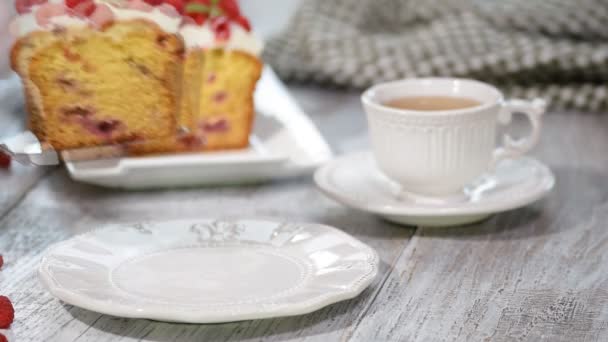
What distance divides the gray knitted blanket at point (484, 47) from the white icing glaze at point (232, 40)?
17.9 inches

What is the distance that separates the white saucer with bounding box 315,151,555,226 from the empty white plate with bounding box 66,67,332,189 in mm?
63

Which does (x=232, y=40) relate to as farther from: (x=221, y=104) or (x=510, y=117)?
(x=510, y=117)

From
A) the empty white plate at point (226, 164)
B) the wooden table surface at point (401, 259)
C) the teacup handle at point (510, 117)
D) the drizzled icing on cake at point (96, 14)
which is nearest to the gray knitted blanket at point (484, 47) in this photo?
the wooden table surface at point (401, 259)

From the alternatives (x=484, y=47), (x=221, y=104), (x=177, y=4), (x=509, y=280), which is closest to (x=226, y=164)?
(x=221, y=104)

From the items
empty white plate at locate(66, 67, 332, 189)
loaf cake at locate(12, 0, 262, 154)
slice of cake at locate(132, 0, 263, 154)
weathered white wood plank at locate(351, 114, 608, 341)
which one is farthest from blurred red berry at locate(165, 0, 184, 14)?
weathered white wood plank at locate(351, 114, 608, 341)

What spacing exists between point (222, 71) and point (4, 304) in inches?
18.6

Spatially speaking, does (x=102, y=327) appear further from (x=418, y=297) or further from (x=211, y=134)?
(x=211, y=134)

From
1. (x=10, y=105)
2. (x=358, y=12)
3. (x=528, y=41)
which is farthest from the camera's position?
(x=358, y=12)

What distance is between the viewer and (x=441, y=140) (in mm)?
905

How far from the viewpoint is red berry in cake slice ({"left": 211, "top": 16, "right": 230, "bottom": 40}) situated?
1036 millimetres

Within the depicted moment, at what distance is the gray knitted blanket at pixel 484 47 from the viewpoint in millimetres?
1429

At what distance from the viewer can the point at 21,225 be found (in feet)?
3.11

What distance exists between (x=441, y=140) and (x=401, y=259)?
14cm

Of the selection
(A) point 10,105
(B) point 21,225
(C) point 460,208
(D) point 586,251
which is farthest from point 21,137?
(D) point 586,251
